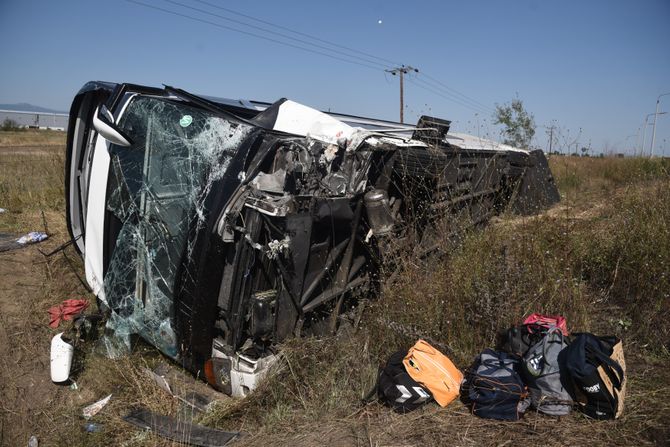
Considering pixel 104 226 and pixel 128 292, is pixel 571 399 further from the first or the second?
pixel 104 226

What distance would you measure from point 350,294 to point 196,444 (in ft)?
5.09

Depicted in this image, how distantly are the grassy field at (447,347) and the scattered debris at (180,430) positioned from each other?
0.07 m

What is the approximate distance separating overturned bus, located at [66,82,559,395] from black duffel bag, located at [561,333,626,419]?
4.86 ft

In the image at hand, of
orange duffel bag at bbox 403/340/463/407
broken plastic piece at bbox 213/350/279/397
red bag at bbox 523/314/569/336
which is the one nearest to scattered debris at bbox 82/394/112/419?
broken plastic piece at bbox 213/350/279/397

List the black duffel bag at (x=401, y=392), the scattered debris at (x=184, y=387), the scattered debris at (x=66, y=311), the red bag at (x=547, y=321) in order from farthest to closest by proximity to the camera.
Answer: the scattered debris at (x=66, y=311) < the scattered debris at (x=184, y=387) < the red bag at (x=547, y=321) < the black duffel bag at (x=401, y=392)

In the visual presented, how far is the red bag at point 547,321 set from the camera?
9.69 feet

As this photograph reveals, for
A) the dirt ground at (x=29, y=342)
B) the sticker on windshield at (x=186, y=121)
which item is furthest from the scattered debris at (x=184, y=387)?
the sticker on windshield at (x=186, y=121)

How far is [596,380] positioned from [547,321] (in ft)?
2.02

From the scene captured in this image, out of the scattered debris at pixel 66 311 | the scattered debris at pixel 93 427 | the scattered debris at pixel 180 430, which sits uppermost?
the scattered debris at pixel 66 311

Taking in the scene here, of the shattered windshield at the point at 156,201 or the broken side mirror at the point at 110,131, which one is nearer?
the shattered windshield at the point at 156,201

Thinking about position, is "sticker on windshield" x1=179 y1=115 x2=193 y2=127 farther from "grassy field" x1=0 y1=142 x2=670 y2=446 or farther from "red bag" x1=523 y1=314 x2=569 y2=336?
"red bag" x1=523 y1=314 x2=569 y2=336

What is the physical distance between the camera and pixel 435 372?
277cm

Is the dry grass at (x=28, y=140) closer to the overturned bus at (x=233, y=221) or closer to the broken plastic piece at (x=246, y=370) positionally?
the overturned bus at (x=233, y=221)

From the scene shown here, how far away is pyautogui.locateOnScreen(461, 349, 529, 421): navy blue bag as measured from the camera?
2516 millimetres
